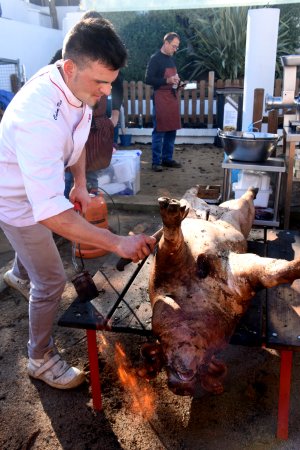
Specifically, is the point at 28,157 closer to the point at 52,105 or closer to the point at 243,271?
the point at 52,105

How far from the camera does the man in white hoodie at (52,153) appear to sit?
6.05 ft

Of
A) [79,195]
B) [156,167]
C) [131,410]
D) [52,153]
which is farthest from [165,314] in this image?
[156,167]

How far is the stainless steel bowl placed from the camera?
4375 millimetres

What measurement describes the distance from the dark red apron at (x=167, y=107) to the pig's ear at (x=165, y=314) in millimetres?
5744

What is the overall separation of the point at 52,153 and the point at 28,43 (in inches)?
382

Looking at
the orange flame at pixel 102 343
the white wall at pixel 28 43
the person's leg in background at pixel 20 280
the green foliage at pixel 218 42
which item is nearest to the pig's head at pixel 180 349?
the orange flame at pixel 102 343

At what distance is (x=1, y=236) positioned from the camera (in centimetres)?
511

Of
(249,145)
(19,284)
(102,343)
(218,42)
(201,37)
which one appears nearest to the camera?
(102,343)

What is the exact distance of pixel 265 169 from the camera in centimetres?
446

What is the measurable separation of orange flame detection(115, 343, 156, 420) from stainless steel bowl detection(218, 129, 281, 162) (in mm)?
2585

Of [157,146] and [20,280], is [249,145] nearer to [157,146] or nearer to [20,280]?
[20,280]

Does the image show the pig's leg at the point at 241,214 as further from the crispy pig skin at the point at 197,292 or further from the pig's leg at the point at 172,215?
the pig's leg at the point at 172,215

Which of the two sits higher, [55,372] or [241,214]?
[241,214]

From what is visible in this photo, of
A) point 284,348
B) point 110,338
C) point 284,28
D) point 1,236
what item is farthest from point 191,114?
point 284,348
